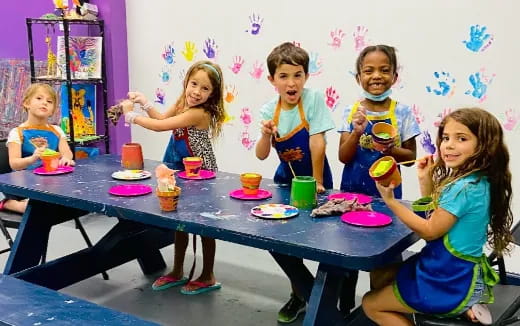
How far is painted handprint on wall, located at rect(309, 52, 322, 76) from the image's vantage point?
398cm

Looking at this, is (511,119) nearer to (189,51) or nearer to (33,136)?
(189,51)

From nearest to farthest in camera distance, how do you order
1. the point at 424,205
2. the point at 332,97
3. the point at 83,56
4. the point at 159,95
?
the point at 424,205 < the point at 332,97 < the point at 83,56 < the point at 159,95

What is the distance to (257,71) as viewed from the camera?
170 inches

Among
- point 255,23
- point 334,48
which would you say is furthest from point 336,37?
point 255,23

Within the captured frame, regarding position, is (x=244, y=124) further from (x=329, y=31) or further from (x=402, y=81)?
(x=402, y=81)

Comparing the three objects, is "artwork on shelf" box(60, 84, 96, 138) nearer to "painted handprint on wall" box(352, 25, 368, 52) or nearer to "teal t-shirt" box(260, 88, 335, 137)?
"painted handprint on wall" box(352, 25, 368, 52)

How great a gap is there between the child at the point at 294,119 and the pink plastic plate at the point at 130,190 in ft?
1.86

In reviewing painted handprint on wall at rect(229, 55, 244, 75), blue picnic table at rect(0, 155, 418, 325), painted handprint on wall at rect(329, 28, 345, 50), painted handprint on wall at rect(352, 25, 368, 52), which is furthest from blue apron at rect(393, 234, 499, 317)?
painted handprint on wall at rect(229, 55, 244, 75)

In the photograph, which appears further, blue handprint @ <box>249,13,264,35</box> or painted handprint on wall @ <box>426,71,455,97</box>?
blue handprint @ <box>249,13,264,35</box>

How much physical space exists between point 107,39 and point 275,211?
327 cm

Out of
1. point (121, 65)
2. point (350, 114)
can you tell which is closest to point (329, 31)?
point (350, 114)

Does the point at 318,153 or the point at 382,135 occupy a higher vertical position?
the point at 382,135

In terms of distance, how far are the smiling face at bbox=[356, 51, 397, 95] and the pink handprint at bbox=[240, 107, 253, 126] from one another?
1879 millimetres

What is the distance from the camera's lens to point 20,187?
260 cm
